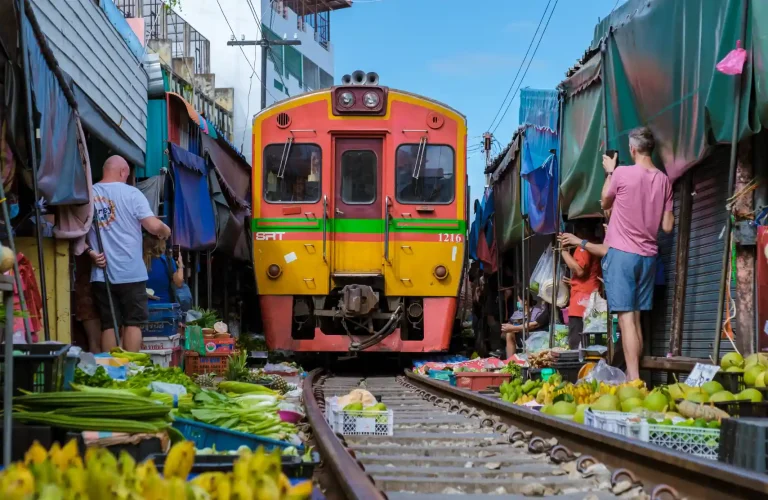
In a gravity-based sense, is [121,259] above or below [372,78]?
below

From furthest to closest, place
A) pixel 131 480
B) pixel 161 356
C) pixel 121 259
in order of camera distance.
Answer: pixel 161 356 < pixel 121 259 < pixel 131 480

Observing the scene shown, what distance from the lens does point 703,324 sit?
757 cm

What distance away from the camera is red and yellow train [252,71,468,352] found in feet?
37.2

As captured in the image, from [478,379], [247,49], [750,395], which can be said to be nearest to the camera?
[750,395]

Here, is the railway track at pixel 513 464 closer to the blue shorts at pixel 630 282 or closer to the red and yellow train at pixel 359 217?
the blue shorts at pixel 630 282

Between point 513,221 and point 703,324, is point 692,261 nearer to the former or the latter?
point 703,324

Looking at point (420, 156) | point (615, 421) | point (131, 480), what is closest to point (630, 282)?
point (615, 421)

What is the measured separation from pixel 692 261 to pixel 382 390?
3.26 metres

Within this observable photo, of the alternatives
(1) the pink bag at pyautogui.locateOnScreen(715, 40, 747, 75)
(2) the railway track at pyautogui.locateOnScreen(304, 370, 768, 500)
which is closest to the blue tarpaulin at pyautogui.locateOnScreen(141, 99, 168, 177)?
(2) the railway track at pyautogui.locateOnScreen(304, 370, 768, 500)

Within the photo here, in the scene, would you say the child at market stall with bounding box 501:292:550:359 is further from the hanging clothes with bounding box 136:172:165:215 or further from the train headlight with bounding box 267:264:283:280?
the hanging clothes with bounding box 136:172:165:215

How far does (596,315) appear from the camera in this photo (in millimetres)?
9195

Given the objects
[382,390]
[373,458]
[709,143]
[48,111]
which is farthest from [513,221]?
[373,458]

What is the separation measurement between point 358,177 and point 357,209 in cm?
40

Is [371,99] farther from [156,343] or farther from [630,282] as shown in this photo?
[630,282]
